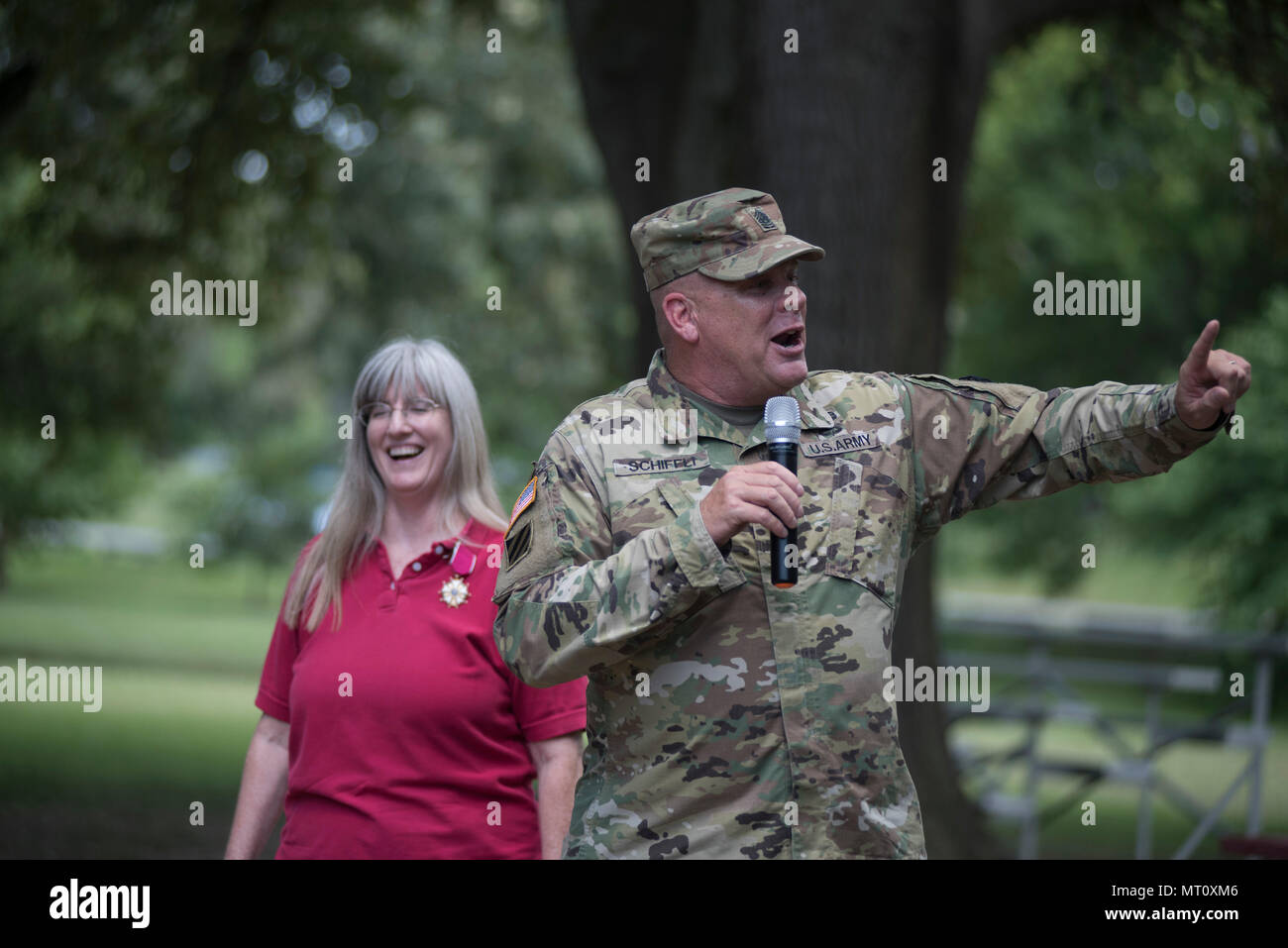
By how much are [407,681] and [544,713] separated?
0.38 metres

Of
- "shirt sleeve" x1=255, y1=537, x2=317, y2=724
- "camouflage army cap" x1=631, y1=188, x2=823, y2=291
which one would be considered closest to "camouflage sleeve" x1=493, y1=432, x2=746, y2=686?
"camouflage army cap" x1=631, y1=188, x2=823, y2=291

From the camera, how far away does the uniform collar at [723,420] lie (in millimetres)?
3270

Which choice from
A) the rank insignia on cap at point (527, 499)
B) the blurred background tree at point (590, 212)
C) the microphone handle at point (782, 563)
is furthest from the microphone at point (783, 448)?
the blurred background tree at point (590, 212)

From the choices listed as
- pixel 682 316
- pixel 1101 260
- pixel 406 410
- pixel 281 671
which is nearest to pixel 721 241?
pixel 682 316

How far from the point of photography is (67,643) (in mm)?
19469

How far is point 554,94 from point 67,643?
1096 cm

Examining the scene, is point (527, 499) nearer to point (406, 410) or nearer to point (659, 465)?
point (659, 465)

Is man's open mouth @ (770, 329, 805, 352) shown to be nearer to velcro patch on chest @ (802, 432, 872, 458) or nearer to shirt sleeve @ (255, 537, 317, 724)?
velcro patch on chest @ (802, 432, 872, 458)

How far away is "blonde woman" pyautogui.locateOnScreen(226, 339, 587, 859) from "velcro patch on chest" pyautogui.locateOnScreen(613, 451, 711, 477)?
88 cm

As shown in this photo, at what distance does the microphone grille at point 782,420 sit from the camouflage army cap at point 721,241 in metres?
0.33

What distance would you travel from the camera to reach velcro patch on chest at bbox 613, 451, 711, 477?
318cm

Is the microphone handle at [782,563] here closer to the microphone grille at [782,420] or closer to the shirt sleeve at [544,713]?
the microphone grille at [782,420]

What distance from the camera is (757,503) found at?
2.75 meters
